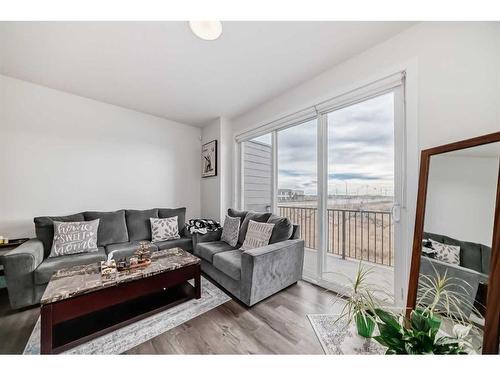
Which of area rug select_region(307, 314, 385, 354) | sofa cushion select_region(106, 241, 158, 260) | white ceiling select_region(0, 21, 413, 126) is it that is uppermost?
white ceiling select_region(0, 21, 413, 126)

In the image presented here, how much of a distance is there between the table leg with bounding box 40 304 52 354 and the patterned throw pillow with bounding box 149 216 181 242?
1.57 m

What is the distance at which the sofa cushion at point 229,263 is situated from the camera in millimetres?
1900

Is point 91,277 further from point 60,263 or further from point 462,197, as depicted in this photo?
point 462,197

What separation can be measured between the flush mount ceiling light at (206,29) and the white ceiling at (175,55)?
0.26 ft

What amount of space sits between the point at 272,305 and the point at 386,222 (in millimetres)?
1492

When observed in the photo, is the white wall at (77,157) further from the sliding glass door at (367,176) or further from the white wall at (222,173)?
the sliding glass door at (367,176)

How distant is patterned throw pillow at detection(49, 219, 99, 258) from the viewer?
2.12m

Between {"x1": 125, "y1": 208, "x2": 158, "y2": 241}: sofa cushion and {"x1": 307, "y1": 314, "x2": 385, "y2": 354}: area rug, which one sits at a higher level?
{"x1": 125, "y1": 208, "x2": 158, "y2": 241}: sofa cushion

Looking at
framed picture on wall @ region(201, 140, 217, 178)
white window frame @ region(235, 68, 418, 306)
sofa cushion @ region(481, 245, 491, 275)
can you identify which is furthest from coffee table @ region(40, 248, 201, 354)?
sofa cushion @ region(481, 245, 491, 275)

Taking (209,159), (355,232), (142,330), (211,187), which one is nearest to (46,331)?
(142,330)

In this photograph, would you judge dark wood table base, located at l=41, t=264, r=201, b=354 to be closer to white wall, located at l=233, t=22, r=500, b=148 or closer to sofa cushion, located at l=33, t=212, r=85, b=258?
sofa cushion, located at l=33, t=212, r=85, b=258

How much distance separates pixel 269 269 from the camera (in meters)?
1.89

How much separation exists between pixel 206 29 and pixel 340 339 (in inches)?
102
